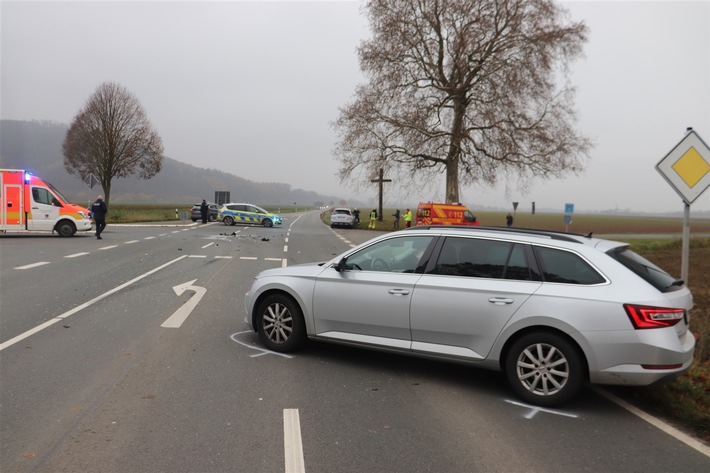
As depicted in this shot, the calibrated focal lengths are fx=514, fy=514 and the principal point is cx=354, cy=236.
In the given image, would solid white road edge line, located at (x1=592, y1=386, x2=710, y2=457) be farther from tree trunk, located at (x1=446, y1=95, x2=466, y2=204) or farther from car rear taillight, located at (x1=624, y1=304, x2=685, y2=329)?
tree trunk, located at (x1=446, y1=95, x2=466, y2=204)

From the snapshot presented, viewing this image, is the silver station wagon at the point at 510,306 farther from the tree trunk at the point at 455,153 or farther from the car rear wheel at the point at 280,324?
the tree trunk at the point at 455,153

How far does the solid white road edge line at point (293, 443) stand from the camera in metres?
3.20

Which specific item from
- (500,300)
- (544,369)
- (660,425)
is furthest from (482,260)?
(660,425)

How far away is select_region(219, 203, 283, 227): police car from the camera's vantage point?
127 feet

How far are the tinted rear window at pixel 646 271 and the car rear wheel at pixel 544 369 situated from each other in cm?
87

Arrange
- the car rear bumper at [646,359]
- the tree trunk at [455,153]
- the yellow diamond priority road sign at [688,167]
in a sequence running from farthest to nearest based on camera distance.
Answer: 1. the tree trunk at [455,153]
2. the yellow diamond priority road sign at [688,167]
3. the car rear bumper at [646,359]

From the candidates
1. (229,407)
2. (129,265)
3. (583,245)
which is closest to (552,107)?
(129,265)

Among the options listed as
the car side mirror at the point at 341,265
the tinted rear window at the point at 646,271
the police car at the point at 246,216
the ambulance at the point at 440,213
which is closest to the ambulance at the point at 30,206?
the police car at the point at 246,216

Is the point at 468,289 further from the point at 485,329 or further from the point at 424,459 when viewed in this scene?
the point at 424,459

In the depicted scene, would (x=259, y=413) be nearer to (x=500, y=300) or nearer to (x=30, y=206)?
(x=500, y=300)

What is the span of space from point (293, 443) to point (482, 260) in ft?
8.00

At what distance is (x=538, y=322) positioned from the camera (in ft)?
14.4

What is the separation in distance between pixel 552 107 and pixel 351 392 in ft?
96.0

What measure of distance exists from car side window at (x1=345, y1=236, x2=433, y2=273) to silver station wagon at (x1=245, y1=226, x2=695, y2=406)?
11 millimetres
